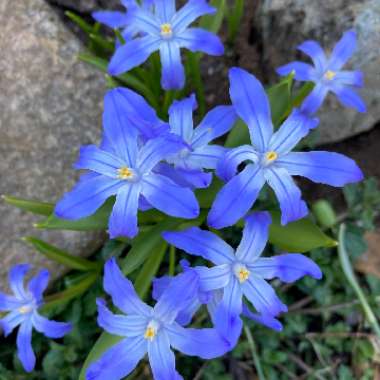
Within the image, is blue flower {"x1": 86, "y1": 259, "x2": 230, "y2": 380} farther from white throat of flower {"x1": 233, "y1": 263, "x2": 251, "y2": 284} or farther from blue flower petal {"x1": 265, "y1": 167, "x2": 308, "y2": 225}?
blue flower petal {"x1": 265, "y1": 167, "x2": 308, "y2": 225}

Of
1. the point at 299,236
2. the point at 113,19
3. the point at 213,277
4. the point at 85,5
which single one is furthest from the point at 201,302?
the point at 85,5

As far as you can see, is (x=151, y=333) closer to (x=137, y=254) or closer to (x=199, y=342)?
(x=199, y=342)

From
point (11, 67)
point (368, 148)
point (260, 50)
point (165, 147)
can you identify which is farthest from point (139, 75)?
point (368, 148)

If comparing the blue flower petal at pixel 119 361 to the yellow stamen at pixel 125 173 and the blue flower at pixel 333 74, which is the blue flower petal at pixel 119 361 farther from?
the blue flower at pixel 333 74

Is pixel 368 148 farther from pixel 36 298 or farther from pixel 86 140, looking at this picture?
pixel 36 298

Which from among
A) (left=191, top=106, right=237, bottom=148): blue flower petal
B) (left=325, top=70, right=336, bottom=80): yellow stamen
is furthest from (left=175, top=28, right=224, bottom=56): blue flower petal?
(left=325, top=70, right=336, bottom=80): yellow stamen

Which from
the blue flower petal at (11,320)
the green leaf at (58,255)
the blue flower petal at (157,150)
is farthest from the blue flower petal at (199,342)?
the blue flower petal at (11,320)
